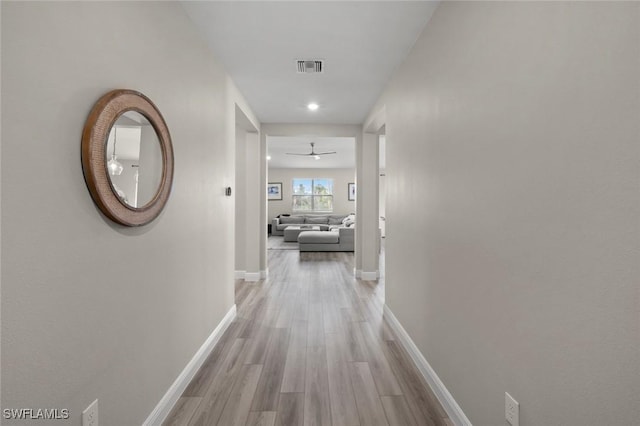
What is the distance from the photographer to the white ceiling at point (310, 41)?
204 centimetres

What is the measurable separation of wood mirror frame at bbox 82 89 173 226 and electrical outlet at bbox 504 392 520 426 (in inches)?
69.5

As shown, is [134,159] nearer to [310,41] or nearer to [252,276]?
[310,41]

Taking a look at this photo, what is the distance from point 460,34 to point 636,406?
171cm

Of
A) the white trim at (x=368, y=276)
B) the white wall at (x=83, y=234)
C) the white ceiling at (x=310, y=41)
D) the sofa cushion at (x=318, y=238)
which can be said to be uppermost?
the white ceiling at (x=310, y=41)

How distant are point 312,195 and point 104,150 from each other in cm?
1089

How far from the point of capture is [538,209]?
109cm

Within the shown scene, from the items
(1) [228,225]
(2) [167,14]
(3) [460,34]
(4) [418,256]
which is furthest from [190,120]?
(4) [418,256]

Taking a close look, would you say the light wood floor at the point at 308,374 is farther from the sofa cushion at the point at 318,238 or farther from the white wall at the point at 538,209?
the sofa cushion at the point at 318,238

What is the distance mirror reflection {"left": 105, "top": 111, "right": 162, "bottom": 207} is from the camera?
132 centimetres

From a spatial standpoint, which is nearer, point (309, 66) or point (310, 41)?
point (310, 41)

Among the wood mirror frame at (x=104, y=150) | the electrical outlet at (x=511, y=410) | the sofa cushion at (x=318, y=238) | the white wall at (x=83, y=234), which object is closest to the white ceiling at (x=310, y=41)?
the white wall at (x=83, y=234)

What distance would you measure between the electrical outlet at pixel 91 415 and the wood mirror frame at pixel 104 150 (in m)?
0.72

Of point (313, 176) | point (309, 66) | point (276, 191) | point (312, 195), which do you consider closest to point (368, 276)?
point (309, 66)

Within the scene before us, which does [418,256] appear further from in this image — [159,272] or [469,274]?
[159,272]
